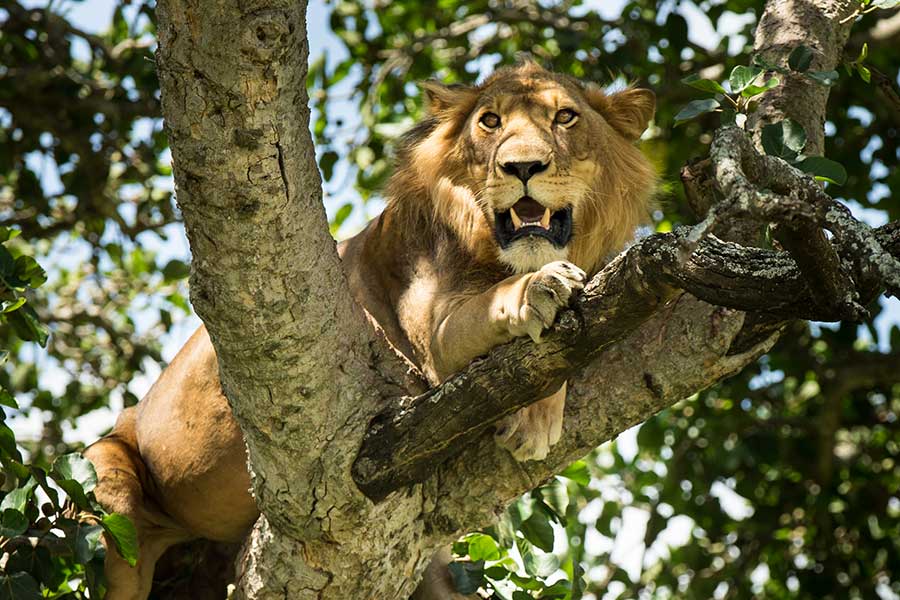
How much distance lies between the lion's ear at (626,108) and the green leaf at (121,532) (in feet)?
8.03

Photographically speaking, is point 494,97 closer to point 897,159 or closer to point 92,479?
point 92,479

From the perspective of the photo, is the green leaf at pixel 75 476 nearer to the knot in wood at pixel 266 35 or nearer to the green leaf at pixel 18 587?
the green leaf at pixel 18 587

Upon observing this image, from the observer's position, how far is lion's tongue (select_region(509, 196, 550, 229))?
413cm

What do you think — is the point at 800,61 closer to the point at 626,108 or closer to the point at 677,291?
the point at 626,108

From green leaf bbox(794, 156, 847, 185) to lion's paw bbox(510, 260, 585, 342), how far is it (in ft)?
2.35

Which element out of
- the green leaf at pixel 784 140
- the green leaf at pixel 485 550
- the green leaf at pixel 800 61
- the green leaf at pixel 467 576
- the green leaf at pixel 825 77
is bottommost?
the green leaf at pixel 485 550

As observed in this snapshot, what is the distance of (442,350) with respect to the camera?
152 inches

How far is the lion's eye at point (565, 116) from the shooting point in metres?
4.43

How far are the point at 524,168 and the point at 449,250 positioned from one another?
0.47 m

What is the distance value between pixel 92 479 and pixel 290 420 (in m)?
0.81

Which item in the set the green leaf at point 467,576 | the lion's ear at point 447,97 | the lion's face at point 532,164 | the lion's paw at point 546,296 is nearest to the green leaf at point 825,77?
the lion's face at point 532,164

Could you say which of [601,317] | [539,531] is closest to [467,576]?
[539,531]

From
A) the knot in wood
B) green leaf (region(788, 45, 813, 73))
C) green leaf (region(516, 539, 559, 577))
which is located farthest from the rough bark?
green leaf (region(516, 539, 559, 577))

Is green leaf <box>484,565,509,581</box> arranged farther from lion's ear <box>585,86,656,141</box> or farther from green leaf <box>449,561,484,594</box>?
lion's ear <box>585,86,656,141</box>
